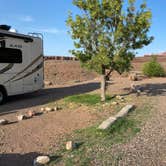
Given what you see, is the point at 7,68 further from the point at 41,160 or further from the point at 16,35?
the point at 41,160

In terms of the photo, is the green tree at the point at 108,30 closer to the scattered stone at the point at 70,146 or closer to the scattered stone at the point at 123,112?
the scattered stone at the point at 123,112

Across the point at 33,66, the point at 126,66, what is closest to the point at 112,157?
the point at 126,66

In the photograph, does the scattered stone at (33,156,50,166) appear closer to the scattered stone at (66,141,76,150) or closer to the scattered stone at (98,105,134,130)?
the scattered stone at (66,141,76,150)

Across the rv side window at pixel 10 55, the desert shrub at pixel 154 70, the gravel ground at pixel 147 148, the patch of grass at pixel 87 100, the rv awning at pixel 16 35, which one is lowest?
the gravel ground at pixel 147 148

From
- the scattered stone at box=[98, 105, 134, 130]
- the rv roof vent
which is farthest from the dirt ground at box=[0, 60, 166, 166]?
the rv roof vent

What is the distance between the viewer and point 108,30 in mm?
13789

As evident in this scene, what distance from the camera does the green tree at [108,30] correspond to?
13.4 m

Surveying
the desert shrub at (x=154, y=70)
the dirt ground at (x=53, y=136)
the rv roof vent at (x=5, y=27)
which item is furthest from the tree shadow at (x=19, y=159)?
the desert shrub at (x=154, y=70)

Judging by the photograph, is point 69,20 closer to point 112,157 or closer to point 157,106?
point 157,106

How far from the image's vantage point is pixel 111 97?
1491 cm

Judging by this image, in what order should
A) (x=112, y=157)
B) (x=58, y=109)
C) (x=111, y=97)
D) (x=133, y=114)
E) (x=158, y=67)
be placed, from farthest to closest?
1. (x=158, y=67)
2. (x=111, y=97)
3. (x=58, y=109)
4. (x=133, y=114)
5. (x=112, y=157)

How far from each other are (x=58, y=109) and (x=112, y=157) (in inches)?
224

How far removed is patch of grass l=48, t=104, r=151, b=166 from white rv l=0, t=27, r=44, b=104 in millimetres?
6126

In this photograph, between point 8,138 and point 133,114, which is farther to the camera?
point 133,114
